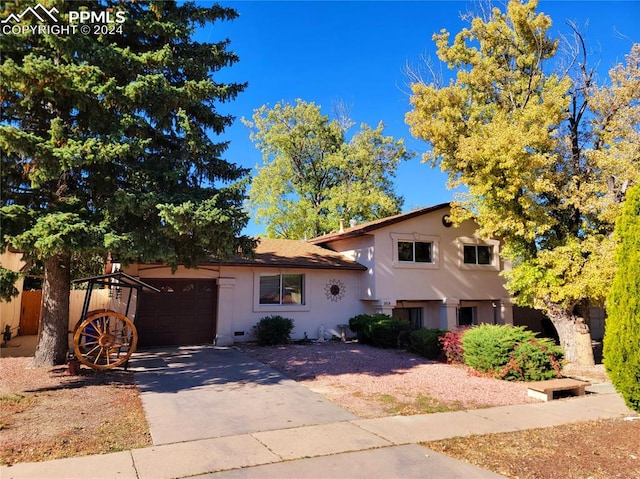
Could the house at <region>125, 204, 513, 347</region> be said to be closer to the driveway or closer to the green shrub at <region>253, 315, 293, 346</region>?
the green shrub at <region>253, 315, 293, 346</region>

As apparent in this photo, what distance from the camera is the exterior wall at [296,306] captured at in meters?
15.3

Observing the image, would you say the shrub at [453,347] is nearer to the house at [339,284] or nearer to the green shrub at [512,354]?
the green shrub at [512,354]

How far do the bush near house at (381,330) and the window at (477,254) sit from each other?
5.74m

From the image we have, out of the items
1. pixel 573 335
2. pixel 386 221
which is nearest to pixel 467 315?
pixel 573 335

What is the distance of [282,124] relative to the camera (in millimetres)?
34969

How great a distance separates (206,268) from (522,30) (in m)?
14.1

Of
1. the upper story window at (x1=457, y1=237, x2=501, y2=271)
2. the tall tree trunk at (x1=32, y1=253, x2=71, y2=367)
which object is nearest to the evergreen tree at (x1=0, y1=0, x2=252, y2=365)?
the tall tree trunk at (x1=32, y1=253, x2=71, y2=367)

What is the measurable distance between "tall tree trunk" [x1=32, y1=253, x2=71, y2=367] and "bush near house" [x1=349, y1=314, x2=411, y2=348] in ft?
31.3

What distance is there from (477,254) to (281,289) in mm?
9313

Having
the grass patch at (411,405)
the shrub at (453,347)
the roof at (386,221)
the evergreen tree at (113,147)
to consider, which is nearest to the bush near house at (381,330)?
the shrub at (453,347)

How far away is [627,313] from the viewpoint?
6223 mm

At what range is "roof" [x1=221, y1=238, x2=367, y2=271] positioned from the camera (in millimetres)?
16050

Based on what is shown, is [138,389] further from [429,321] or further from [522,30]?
[522,30]
